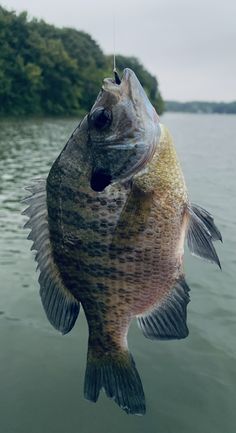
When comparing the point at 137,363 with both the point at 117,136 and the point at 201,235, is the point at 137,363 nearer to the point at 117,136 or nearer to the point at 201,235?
the point at 201,235

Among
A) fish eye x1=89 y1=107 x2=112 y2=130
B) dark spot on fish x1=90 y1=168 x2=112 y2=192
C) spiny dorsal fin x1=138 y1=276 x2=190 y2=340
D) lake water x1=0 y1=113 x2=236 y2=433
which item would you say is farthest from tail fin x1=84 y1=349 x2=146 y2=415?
lake water x1=0 y1=113 x2=236 y2=433

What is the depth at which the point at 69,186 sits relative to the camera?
104 inches

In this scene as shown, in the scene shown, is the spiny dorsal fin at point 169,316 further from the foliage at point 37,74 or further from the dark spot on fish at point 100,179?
the foliage at point 37,74

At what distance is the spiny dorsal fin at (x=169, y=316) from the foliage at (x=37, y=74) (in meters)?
55.7

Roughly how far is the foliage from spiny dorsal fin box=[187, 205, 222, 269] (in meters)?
55.7

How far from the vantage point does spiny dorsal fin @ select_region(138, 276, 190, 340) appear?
2.84 metres

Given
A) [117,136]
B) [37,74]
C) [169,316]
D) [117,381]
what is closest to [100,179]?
[117,136]

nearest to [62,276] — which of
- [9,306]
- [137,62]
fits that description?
[9,306]

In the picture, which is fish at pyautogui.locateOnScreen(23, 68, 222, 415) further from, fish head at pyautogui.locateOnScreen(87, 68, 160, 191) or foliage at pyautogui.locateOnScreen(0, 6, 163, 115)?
foliage at pyautogui.locateOnScreen(0, 6, 163, 115)

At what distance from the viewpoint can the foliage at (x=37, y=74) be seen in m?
57.5

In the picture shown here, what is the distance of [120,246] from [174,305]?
458 mm

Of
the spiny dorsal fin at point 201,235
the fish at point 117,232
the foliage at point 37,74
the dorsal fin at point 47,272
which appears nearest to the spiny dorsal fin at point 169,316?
the fish at point 117,232

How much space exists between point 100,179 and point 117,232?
286 millimetres

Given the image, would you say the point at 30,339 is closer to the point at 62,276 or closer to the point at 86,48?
the point at 62,276
